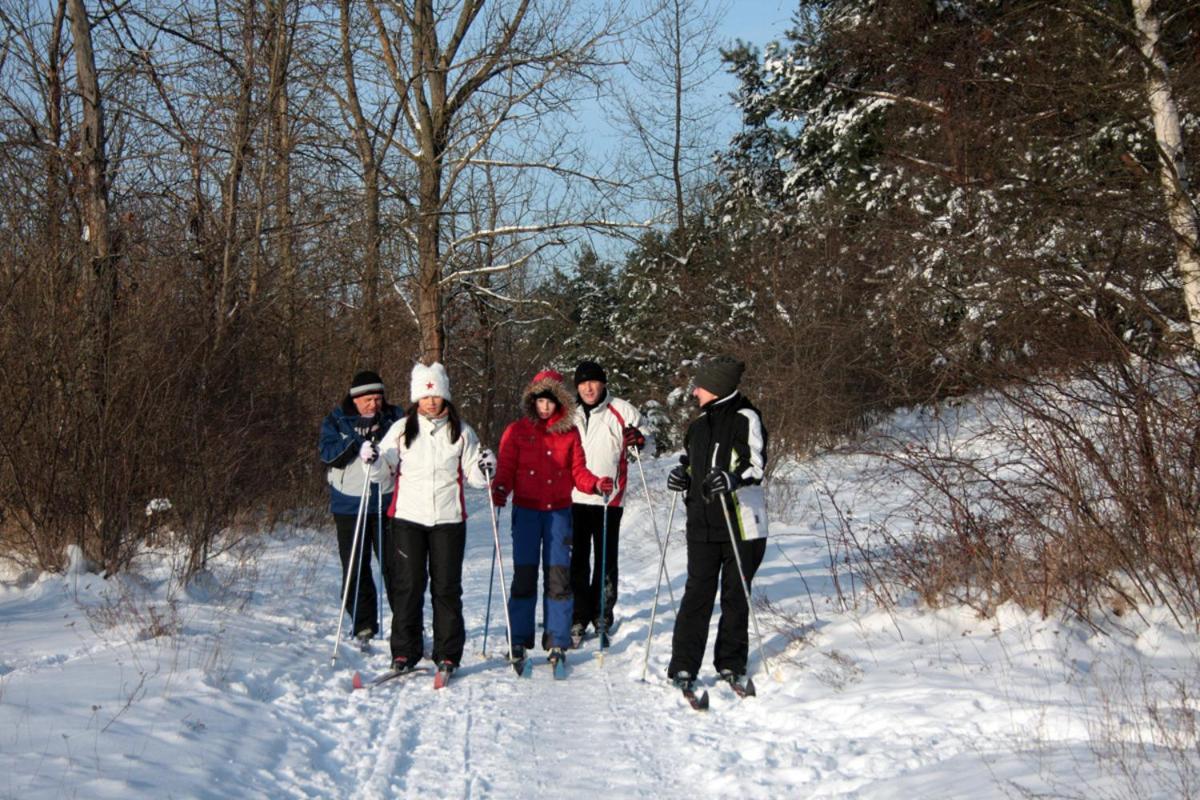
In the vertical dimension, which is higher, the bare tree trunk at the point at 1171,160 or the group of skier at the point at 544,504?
the bare tree trunk at the point at 1171,160

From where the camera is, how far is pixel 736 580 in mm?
6316

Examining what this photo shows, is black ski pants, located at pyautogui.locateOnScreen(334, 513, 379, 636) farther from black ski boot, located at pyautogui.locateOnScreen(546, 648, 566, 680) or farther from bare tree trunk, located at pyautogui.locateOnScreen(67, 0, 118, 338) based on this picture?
bare tree trunk, located at pyautogui.locateOnScreen(67, 0, 118, 338)

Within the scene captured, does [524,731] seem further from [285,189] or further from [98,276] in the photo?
[285,189]

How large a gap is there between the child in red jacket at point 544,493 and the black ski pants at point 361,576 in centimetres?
117

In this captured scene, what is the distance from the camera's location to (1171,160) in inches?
314

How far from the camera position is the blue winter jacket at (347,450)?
772 cm

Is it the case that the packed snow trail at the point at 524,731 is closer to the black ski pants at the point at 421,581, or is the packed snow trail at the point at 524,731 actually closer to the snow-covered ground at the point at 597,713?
the snow-covered ground at the point at 597,713

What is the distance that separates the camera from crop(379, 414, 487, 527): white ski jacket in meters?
6.84

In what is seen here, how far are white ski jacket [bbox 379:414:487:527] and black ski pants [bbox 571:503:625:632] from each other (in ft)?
4.00

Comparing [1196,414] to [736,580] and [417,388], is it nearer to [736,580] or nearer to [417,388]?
[736,580]

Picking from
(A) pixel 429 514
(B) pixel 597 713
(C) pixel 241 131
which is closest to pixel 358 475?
(A) pixel 429 514

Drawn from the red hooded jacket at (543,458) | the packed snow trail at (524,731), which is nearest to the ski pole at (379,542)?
the packed snow trail at (524,731)

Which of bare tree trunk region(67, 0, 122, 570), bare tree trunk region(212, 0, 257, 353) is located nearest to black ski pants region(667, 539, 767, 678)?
bare tree trunk region(67, 0, 122, 570)

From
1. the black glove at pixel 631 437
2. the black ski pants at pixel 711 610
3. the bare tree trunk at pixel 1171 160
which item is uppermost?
the bare tree trunk at pixel 1171 160
